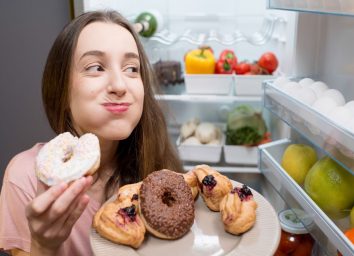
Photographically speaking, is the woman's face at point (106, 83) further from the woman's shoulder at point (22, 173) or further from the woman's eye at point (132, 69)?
the woman's shoulder at point (22, 173)

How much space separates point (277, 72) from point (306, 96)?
0.84 metres

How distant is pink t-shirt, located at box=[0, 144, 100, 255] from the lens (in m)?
0.89

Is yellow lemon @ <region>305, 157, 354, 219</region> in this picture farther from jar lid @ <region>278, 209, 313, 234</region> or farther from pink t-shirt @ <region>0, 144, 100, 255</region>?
pink t-shirt @ <region>0, 144, 100, 255</region>

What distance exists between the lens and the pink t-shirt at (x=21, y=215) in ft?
2.93

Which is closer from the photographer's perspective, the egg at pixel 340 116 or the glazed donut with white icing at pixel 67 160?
the glazed donut with white icing at pixel 67 160

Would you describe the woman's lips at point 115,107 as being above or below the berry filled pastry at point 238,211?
above

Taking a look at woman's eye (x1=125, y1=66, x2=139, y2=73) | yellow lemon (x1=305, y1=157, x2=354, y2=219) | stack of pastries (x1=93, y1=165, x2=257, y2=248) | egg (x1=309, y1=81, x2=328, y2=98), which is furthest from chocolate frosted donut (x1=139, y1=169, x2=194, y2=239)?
egg (x1=309, y1=81, x2=328, y2=98)

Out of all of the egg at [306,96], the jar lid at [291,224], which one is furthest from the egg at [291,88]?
the jar lid at [291,224]

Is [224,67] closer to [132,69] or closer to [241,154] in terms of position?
[241,154]

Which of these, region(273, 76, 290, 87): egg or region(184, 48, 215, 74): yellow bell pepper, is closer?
region(273, 76, 290, 87): egg

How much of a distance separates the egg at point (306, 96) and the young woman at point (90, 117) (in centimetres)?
42

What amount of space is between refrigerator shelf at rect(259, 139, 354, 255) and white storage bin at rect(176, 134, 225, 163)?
0.47 meters

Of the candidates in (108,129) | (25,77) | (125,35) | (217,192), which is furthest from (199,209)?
(25,77)

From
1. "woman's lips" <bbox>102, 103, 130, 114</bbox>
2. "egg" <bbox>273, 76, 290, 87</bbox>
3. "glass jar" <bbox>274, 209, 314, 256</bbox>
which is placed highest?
"woman's lips" <bbox>102, 103, 130, 114</bbox>
